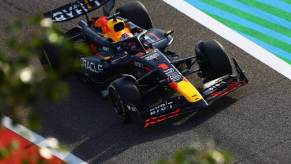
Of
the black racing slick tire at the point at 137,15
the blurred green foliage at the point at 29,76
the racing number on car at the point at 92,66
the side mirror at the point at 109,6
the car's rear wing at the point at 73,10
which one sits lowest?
the black racing slick tire at the point at 137,15

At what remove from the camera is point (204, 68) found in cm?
955

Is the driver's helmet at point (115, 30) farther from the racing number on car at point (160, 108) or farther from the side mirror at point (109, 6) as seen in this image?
the racing number on car at point (160, 108)

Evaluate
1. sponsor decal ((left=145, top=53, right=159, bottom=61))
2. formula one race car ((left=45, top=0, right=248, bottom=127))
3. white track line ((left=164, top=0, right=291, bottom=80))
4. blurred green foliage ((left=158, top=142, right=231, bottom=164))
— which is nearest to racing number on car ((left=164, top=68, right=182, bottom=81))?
formula one race car ((left=45, top=0, right=248, bottom=127))

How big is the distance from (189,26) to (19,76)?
35.9ft

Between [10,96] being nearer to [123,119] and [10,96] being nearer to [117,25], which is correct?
[123,119]

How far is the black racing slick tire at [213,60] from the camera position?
925 cm

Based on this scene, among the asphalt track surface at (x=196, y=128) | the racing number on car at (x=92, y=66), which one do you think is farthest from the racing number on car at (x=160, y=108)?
the racing number on car at (x=92, y=66)

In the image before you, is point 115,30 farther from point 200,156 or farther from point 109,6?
point 200,156

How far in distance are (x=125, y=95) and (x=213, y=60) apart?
158 cm

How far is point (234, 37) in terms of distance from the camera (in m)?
11.6

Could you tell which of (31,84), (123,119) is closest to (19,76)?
(31,84)

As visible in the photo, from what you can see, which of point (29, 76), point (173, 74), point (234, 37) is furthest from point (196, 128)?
point (29, 76)

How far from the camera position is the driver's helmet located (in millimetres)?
9805

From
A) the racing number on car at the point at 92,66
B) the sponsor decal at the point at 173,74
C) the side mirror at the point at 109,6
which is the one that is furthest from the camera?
the side mirror at the point at 109,6
